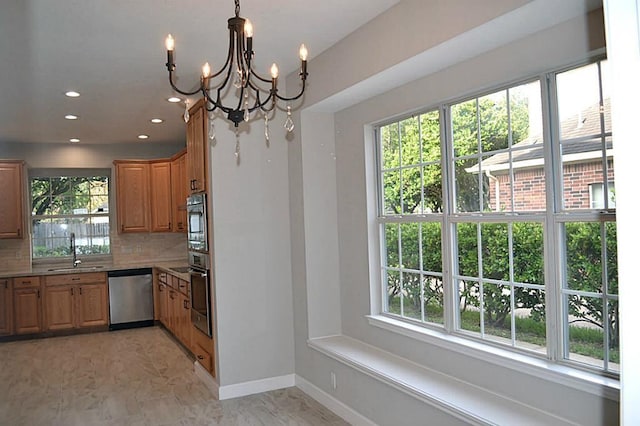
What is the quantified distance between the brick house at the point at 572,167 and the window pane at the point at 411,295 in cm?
97

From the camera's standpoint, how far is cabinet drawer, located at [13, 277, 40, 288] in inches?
268

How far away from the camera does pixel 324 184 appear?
4.43 meters

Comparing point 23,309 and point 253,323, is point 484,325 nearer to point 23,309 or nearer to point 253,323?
→ point 253,323

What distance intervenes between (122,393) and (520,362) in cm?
347

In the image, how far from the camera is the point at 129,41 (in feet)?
11.3

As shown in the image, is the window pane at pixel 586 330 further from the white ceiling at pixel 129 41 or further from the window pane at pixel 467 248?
the white ceiling at pixel 129 41

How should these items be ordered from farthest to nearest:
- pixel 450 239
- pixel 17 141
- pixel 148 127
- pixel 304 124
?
pixel 17 141 < pixel 148 127 < pixel 304 124 < pixel 450 239

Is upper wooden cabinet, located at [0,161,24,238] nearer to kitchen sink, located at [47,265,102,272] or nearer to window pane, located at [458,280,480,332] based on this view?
kitchen sink, located at [47,265,102,272]

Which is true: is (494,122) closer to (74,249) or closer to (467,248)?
(467,248)

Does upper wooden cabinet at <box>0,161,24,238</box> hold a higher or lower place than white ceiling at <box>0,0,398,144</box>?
lower

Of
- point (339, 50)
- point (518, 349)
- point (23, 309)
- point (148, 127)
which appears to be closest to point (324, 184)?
point (339, 50)

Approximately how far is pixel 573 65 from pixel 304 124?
7.66ft

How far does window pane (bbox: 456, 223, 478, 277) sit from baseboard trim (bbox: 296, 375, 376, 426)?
1.23 m

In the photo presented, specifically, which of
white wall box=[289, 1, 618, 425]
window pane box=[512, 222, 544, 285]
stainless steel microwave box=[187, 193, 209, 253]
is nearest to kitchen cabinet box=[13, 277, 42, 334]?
stainless steel microwave box=[187, 193, 209, 253]
